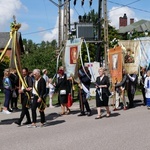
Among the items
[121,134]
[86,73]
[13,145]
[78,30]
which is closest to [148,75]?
[86,73]

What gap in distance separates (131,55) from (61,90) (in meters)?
3.93

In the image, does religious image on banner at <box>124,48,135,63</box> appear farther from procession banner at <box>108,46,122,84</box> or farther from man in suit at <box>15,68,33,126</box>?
man in suit at <box>15,68,33,126</box>

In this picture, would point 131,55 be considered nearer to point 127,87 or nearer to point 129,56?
point 129,56

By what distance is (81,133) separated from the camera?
31.0ft

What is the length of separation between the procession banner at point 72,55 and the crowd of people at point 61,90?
0.53 meters

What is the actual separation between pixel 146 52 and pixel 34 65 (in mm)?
19458

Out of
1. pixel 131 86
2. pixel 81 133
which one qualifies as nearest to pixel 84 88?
pixel 131 86

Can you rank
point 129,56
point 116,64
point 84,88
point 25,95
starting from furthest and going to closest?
1. point 129,56
2. point 116,64
3. point 84,88
4. point 25,95

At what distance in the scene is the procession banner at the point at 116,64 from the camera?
14.5 m

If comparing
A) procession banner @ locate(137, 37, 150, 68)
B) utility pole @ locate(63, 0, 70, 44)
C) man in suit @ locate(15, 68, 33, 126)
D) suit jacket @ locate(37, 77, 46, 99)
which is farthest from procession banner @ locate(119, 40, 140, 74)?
utility pole @ locate(63, 0, 70, 44)

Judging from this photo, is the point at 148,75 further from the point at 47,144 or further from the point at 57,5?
the point at 57,5

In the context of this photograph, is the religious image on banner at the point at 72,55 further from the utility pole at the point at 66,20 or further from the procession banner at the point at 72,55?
the utility pole at the point at 66,20

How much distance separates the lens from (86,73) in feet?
42.1

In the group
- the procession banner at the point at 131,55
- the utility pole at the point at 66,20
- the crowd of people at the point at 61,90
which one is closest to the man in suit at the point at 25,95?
the crowd of people at the point at 61,90
